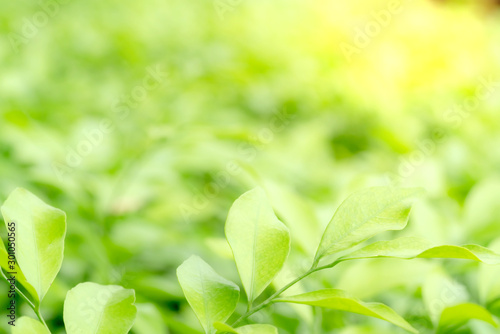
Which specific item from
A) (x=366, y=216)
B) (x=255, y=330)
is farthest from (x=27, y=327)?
(x=366, y=216)

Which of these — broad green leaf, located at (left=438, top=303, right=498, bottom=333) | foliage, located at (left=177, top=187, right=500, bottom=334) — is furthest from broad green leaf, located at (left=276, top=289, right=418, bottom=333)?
broad green leaf, located at (left=438, top=303, right=498, bottom=333)

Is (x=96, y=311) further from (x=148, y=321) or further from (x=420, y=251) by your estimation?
(x=420, y=251)

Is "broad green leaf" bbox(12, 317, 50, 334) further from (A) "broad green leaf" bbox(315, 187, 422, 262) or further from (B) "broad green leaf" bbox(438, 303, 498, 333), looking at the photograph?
(B) "broad green leaf" bbox(438, 303, 498, 333)

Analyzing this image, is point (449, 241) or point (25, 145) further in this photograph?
point (25, 145)

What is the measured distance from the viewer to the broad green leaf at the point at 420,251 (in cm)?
39

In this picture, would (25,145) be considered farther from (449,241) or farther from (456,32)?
(456,32)

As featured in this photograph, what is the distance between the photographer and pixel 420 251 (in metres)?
0.40

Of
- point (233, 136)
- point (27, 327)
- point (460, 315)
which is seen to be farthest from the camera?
point (233, 136)

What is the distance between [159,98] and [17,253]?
1061 millimetres

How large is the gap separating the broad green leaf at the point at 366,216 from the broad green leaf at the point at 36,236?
0.21m

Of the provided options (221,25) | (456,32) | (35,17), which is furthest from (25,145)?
(456,32)

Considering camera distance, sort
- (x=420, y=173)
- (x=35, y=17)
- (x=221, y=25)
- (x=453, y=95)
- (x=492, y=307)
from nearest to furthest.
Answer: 1. (x=492, y=307)
2. (x=420, y=173)
3. (x=453, y=95)
4. (x=35, y=17)
5. (x=221, y=25)

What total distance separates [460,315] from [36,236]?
39 centimetres

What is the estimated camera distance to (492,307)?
0.56 metres
